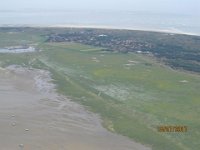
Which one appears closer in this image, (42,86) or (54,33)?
(42,86)

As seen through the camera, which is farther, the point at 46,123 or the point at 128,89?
the point at 128,89

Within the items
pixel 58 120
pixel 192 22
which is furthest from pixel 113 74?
pixel 192 22

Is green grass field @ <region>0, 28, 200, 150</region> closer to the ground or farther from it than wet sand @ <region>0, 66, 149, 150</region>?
farther from it

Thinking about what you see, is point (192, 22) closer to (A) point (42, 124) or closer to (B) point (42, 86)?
(B) point (42, 86)

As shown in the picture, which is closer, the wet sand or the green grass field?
the wet sand

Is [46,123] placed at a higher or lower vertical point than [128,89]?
lower
